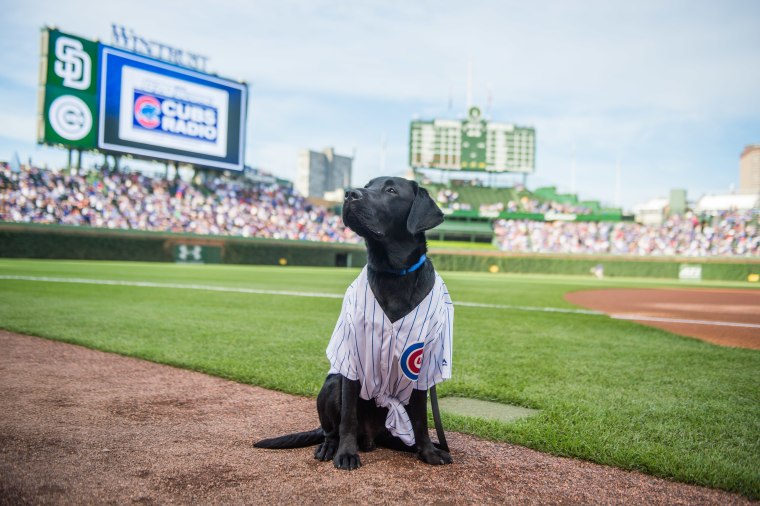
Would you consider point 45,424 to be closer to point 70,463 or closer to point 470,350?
point 70,463

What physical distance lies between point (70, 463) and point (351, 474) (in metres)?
1.41

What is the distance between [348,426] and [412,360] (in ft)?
1.68

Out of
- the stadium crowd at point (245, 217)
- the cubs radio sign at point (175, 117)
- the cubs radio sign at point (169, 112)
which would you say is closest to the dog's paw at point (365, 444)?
the stadium crowd at point (245, 217)

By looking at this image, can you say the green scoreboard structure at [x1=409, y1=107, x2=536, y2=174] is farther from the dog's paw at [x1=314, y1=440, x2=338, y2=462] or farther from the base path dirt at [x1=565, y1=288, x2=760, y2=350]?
the dog's paw at [x1=314, y1=440, x2=338, y2=462]

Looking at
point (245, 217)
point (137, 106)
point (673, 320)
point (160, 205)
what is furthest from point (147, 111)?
point (673, 320)

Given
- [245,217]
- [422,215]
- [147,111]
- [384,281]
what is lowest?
[384,281]

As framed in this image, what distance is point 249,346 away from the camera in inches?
253

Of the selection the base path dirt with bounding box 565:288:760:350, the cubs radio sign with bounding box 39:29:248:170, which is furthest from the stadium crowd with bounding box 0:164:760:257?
the base path dirt with bounding box 565:288:760:350

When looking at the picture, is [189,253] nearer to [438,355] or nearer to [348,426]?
[348,426]

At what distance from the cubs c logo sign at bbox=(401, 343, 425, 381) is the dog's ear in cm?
62

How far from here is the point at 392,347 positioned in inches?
117

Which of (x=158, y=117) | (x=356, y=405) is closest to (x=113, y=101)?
(x=158, y=117)

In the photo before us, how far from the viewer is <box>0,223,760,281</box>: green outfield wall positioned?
2877 cm

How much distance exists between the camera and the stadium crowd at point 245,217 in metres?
33.8
